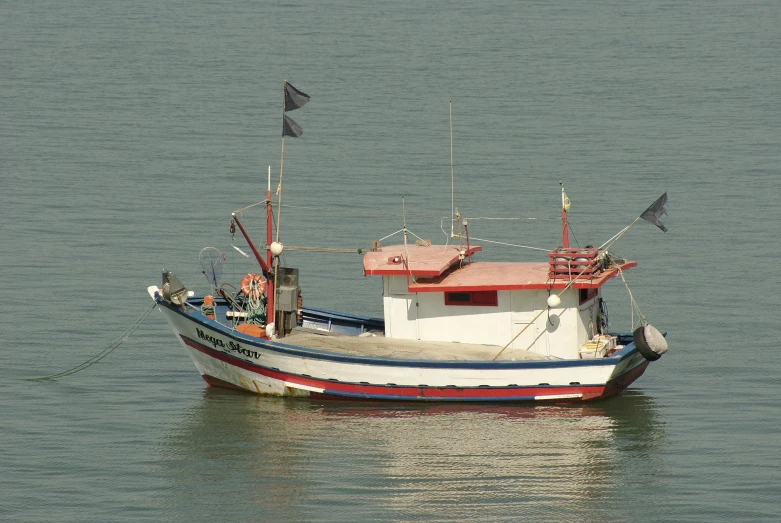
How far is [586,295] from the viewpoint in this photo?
2998 centimetres

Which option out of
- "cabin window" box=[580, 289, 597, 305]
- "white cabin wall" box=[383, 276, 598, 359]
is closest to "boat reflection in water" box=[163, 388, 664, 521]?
"white cabin wall" box=[383, 276, 598, 359]

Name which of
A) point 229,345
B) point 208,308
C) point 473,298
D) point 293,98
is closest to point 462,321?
point 473,298

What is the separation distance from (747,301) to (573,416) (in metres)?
11.5

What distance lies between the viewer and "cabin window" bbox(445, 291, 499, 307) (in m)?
29.6

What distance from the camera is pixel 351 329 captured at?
32156 millimetres

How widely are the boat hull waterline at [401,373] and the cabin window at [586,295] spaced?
1.42 meters

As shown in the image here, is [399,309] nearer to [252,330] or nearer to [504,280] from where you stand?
[504,280]

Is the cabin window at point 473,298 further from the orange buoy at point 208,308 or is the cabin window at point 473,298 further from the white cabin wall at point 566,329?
the orange buoy at point 208,308

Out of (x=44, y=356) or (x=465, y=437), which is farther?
(x=44, y=356)

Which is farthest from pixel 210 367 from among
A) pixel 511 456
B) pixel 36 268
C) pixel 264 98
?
pixel 264 98

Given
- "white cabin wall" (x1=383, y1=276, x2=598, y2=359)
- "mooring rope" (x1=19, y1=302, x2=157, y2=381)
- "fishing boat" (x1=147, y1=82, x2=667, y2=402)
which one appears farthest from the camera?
"mooring rope" (x1=19, y1=302, x2=157, y2=381)

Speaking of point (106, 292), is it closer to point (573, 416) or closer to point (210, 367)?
point (210, 367)

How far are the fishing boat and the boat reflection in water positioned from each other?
0.57 meters

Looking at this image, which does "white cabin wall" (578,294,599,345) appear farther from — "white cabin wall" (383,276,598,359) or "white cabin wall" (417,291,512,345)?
"white cabin wall" (417,291,512,345)
